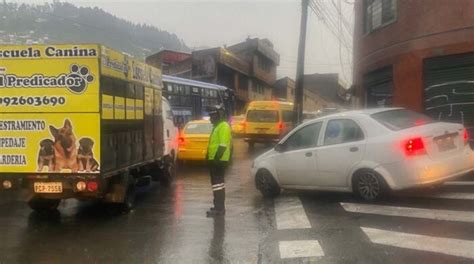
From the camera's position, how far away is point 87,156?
8.40 m

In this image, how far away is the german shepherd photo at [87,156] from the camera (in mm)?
8383

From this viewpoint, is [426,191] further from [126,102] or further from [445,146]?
[126,102]

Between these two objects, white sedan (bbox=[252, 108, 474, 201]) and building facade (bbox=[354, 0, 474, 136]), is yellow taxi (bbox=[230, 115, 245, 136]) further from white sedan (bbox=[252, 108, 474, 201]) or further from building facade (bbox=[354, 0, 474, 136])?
white sedan (bbox=[252, 108, 474, 201])

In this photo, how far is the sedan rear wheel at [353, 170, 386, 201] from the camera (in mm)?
9070

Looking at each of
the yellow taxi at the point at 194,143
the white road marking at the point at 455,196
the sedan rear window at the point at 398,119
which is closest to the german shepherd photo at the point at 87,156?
the sedan rear window at the point at 398,119

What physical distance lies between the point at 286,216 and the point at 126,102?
3267 millimetres

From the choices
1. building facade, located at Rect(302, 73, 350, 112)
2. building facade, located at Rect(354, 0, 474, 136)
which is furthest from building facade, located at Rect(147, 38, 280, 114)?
building facade, located at Rect(354, 0, 474, 136)

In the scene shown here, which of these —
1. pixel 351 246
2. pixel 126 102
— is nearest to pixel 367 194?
pixel 351 246

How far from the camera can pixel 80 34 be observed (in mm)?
58562

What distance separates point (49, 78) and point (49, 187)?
1618 millimetres

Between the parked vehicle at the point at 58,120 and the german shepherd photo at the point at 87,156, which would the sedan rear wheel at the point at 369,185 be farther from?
the german shepherd photo at the point at 87,156

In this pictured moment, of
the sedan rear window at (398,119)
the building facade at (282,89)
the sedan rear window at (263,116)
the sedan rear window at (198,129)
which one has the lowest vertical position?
the sedan rear window at (198,129)

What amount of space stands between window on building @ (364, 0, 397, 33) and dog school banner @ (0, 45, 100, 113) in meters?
11.9

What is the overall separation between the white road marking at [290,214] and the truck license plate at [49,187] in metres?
3.27
